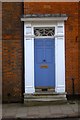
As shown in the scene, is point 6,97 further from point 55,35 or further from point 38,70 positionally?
point 55,35

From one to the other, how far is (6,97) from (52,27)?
3.31 metres

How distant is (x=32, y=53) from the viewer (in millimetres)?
12297

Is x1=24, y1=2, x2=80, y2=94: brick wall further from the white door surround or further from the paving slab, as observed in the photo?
the paving slab

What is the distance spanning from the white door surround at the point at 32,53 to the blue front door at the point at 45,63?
0.21 m

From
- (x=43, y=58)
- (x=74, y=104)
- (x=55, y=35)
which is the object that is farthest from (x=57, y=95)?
(x=55, y=35)

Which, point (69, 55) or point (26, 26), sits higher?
point (26, 26)

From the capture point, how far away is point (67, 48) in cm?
1248

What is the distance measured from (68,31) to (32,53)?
1.69 metres

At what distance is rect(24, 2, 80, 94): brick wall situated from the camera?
12.5 m

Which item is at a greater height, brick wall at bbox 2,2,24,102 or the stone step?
brick wall at bbox 2,2,24,102

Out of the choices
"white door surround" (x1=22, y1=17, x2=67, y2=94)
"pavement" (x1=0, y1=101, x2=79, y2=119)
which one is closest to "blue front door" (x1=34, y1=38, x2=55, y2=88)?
"white door surround" (x1=22, y1=17, x2=67, y2=94)

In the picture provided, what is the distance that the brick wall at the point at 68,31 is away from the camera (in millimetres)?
12453

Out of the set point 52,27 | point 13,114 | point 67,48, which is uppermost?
point 52,27

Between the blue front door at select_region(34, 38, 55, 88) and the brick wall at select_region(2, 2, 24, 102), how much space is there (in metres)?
0.67
